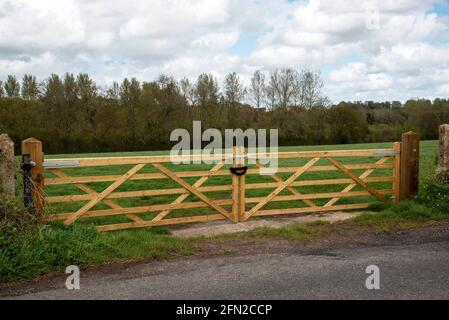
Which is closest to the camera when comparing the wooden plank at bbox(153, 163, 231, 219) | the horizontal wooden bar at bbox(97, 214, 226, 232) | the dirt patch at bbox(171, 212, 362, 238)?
the horizontal wooden bar at bbox(97, 214, 226, 232)

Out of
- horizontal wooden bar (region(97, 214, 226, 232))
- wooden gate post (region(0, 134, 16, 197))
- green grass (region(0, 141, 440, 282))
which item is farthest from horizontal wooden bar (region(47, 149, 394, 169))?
horizontal wooden bar (region(97, 214, 226, 232))

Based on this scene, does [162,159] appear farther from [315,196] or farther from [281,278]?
[281,278]

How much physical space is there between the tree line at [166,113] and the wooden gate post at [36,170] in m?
35.9

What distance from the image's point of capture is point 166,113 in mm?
49938

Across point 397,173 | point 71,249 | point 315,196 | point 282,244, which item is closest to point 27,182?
point 71,249

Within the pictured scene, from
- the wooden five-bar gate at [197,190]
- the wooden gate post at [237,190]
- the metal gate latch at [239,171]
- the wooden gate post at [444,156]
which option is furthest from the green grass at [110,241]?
the metal gate latch at [239,171]

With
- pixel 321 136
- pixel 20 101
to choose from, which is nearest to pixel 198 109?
pixel 321 136

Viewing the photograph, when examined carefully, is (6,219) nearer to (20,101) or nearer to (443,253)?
(443,253)

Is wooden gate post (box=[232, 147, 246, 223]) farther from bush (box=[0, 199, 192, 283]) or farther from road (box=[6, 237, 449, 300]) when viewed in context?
road (box=[6, 237, 449, 300])

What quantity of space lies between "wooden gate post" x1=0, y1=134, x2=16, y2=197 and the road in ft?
7.42

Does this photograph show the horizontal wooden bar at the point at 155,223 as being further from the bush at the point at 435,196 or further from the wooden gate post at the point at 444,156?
the wooden gate post at the point at 444,156

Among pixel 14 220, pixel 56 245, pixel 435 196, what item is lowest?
pixel 56 245

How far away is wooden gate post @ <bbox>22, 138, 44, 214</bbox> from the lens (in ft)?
24.5

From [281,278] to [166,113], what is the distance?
45.4m
